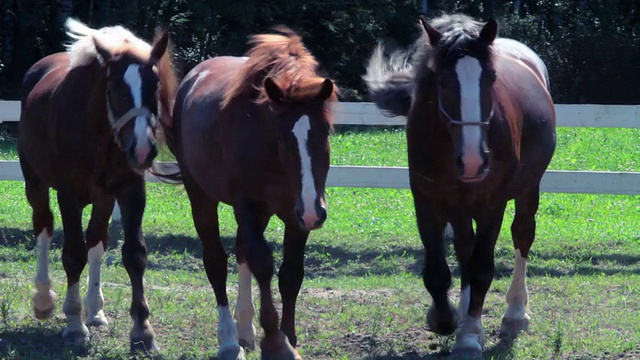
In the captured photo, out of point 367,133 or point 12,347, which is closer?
point 12,347

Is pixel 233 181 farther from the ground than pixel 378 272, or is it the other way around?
pixel 233 181

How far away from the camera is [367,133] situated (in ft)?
67.1

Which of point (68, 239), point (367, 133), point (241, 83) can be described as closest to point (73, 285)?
point (68, 239)

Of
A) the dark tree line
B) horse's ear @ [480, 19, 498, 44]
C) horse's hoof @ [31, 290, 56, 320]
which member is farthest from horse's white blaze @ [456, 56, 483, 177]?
the dark tree line

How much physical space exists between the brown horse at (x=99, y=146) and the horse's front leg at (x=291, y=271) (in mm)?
947

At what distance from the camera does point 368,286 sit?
8.09 meters

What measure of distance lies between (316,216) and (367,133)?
15.6m

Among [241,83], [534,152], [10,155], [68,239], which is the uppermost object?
[241,83]

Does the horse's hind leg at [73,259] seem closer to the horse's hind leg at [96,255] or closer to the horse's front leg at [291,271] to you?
the horse's hind leg at [96,255]

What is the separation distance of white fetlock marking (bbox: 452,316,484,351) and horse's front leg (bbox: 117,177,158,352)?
1904 mm

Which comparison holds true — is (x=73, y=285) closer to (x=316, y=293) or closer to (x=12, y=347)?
(x=12, y=347)

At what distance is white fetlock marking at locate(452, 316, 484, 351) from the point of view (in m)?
5.89

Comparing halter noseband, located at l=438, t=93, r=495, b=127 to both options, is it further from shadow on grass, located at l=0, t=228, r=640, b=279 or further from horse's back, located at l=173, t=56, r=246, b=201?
shadow on grass, located at l=0, t=228, r=640, b=279

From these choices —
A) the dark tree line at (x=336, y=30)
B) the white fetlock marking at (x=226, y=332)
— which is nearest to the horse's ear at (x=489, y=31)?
the white fetlock marking at (x=226, y=332)
